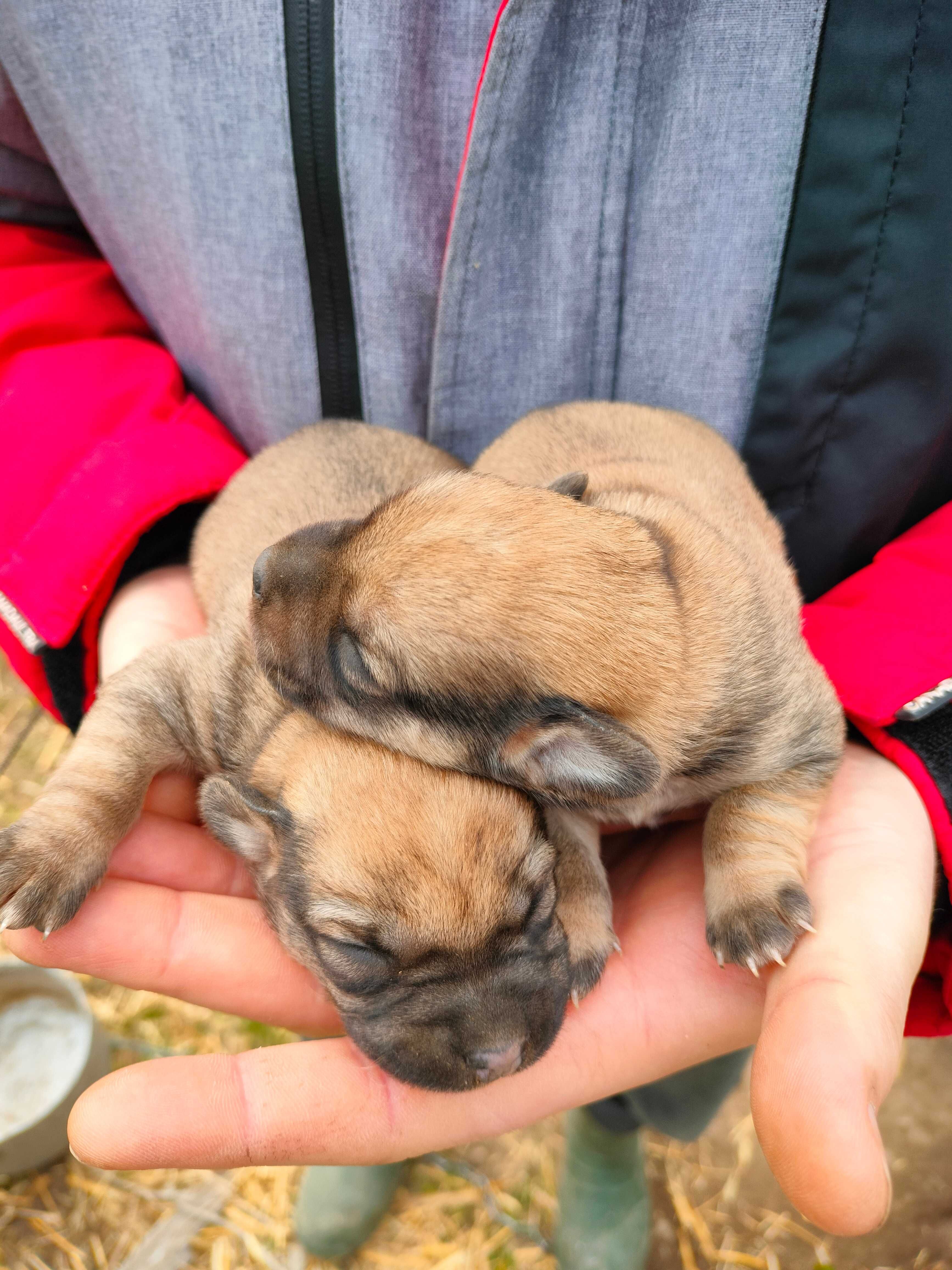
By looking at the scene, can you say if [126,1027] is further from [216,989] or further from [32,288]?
[32,288]

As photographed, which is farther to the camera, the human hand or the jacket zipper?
the jacket zipper

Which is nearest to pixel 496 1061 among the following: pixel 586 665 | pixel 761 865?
pixel 761 865

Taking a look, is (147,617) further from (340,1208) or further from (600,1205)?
(600,1205)

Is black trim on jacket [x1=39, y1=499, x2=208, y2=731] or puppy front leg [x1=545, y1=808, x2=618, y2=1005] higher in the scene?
black trim on jacket [x1=39, y1=499, x2=208, y2=731]

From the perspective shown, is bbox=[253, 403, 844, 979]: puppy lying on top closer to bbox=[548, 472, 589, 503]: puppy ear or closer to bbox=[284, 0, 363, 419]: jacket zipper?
bbox=[548, 472, 589, 503]: puppy ear

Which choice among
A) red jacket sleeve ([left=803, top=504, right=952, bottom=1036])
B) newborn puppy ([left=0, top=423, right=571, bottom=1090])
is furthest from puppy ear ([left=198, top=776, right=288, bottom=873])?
red jacket sleeve ([left=803, top=504, right=952, bottom=1036])

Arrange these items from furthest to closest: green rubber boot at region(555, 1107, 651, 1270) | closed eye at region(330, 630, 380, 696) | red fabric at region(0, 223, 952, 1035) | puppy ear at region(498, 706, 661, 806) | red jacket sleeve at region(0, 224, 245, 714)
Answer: green rubber boot at region(555, 1107, 651, 1270)
red jacket sleeve at region(0, 224, 245, 714)
red fabric at region(0, 223, 952, 1035)
closed eye at region(330, 630, 380, 696)
puppy ear at region(498, 706, 661, 806)

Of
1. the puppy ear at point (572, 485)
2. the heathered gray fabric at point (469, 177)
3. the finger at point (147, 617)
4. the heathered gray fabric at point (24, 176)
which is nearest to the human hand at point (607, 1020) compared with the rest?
the finger at point (147, 617)

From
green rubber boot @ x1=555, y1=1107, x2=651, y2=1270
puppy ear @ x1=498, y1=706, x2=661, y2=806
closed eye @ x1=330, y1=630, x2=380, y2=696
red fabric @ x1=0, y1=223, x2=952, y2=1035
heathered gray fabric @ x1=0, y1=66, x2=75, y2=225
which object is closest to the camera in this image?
puppy ear @ x1=498, y1=706, x2=661, y2=806
